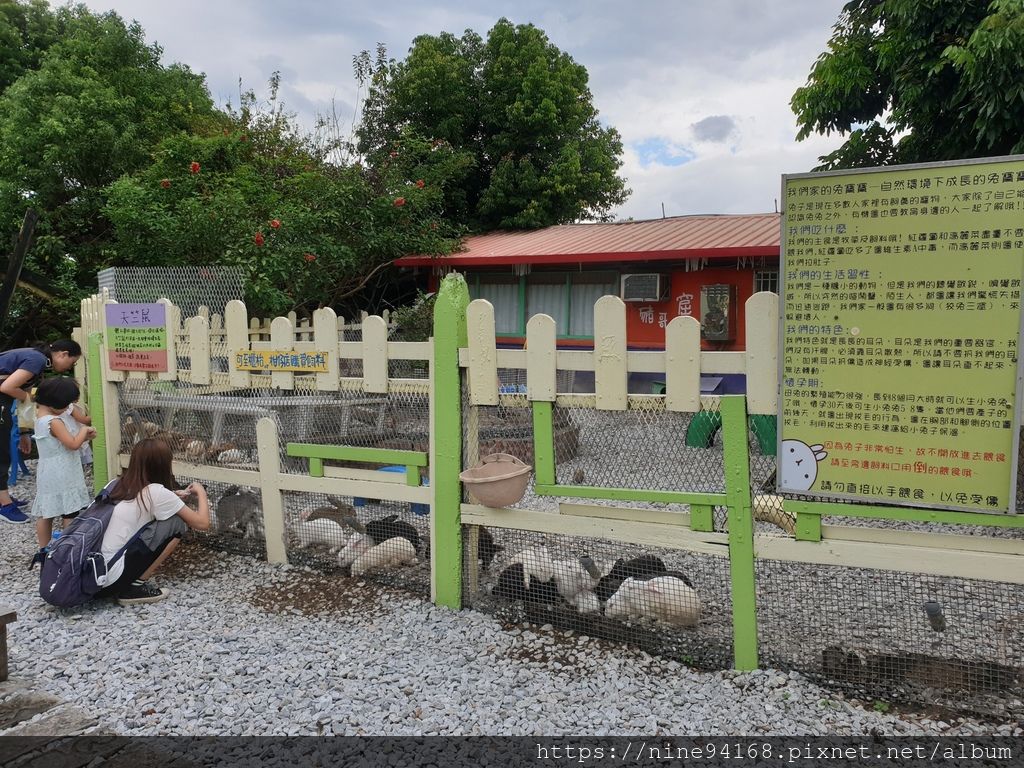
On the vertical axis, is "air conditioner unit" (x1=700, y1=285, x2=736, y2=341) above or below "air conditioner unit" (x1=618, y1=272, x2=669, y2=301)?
below

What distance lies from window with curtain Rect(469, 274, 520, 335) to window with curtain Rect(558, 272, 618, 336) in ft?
3.13

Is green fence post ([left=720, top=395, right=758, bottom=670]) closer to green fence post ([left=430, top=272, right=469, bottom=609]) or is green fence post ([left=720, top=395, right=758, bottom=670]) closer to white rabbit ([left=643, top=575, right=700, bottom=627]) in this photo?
white rabbit ([left=643, top=575, right=700, bottom=627])

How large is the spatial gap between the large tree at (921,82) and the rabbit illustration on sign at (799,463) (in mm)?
4689

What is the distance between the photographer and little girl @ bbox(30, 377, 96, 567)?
462cm

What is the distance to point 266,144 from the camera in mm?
13461

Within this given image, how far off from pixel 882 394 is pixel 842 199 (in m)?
0.76

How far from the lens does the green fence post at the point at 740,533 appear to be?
10.0 feet

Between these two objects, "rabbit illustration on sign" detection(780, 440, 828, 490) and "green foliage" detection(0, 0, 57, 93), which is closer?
"rabbit illustration on sign" detection(780, 440, 828, 490)

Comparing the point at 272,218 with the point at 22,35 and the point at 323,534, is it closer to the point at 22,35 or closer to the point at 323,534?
the point at 323,534

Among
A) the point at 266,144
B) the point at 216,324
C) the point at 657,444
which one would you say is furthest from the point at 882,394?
the point at 266,144

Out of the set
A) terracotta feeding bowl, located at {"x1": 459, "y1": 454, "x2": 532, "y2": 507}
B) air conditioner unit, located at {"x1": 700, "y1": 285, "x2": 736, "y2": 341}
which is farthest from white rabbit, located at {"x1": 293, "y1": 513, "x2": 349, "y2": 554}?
air conditioner unit, located at {"x1": 700, "y1": 285, "x2": 736, "y2": 341}

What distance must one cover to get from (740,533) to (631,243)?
8718 mm

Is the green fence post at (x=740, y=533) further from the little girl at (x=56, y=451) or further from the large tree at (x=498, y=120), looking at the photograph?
the large tree at (x=498, y=120)

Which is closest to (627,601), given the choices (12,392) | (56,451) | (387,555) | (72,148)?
(387,555)
